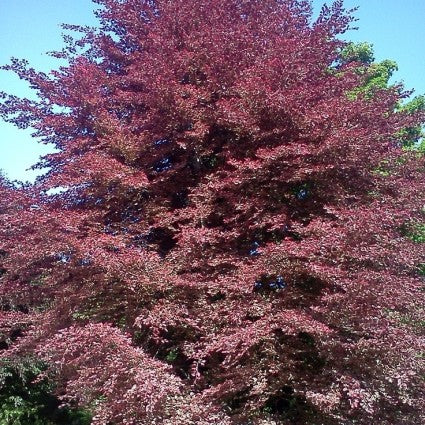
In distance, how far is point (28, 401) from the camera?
8.64 meters

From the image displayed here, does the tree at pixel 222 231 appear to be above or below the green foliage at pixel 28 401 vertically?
above

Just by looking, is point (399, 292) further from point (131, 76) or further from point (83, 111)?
point (83, 111)

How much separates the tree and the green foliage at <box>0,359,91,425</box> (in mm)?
2113

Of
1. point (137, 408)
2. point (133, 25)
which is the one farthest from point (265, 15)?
point (137, 408)

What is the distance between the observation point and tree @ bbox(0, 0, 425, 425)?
448 centimetres

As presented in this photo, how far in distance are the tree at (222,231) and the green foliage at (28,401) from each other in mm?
2113

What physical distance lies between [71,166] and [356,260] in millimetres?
3702

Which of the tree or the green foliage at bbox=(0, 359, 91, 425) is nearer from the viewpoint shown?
the tree

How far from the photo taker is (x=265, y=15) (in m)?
6.54

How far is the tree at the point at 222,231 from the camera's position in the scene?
448cm

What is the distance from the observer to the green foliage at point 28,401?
8.11 meters

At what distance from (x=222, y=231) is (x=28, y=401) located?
6.04 meters

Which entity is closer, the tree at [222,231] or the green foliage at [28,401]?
the tree at [222,231]

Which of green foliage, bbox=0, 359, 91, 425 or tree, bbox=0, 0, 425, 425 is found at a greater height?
tree, bbox=0, 0, 425, 425
